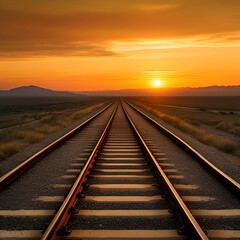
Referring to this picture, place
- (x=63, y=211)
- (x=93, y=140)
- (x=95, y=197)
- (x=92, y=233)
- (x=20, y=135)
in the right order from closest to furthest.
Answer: (x=92, y=233) → (x=63, y=211) → (x=95, y=197) → (x=93, y=140) → (x=20, y=135)

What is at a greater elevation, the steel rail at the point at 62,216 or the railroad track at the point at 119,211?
the steel rail at the point at 62,216

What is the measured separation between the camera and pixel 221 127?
78.7 feet

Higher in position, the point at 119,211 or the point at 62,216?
the point at 62,216

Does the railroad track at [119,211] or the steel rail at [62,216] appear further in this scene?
the railroad track at [119,211]

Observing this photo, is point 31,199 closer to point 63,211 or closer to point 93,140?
point 63,211

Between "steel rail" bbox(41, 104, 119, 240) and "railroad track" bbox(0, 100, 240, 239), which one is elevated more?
"steel rail" bbox(41, 104, 119, 240)

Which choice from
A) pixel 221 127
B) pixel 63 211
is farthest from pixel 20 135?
pixel 221 127

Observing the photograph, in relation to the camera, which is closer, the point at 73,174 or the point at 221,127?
the point at 73,174

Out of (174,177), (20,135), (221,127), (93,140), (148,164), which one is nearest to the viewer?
(174,177)

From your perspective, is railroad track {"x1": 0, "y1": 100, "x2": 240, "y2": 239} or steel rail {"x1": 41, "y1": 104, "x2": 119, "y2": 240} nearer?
steel rail {"x1": 41, "y1": 104, "x2": 119, "y2": 240}

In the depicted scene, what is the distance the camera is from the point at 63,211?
477 cm

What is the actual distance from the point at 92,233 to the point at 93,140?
31.1 feet

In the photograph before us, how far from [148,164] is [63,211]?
4261mm

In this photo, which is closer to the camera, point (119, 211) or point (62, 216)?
point (62, 216)
